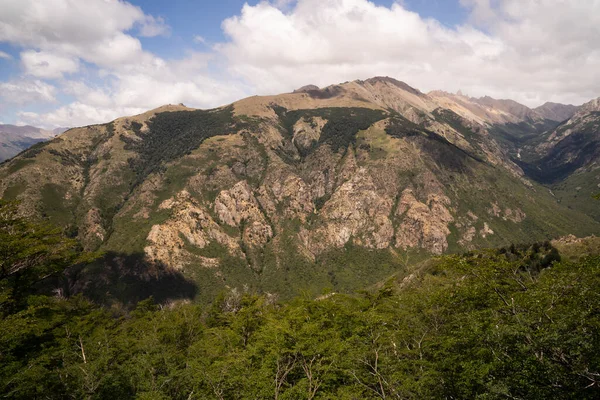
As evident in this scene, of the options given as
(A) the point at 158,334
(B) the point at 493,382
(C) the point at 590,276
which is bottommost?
(A) the point at 158,334

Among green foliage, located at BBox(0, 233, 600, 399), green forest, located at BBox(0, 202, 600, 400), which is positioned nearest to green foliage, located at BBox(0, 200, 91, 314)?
green forest, located at BBox(0, 202, 600, 400)

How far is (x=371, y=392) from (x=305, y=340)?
28.3ft

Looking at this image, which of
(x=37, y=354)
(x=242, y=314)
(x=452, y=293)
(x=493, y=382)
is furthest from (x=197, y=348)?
(x=493, y=382)

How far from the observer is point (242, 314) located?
5444 cm

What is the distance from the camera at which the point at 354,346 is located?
39219 millimetres

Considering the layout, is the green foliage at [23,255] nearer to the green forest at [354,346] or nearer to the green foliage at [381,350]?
the green forest at [354,346]

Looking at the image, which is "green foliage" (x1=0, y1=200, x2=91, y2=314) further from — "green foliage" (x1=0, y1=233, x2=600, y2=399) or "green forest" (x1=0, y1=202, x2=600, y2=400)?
"green foliage" (x1=0, y1=233, x2=600, y2=399)

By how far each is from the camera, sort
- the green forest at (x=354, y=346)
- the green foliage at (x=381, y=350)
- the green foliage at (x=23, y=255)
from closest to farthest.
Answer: the green foliage at (x=381, y=350) < the green forest at (x=354, y=346) < the green foliage at (x=23, y=255)

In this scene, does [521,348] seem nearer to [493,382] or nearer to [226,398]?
[493,382]

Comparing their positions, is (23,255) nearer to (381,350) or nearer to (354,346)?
(354,346)

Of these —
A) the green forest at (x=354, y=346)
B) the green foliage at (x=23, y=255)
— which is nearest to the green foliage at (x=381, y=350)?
the green forest at (x=354, y=346)

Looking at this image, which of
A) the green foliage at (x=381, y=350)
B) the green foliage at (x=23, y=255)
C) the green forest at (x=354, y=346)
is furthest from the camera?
the green foliage at (x=23, y=255)

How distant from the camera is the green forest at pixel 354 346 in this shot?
23.7 metres

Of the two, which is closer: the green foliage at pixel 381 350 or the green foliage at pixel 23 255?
the green foliage at pixel 381 350
